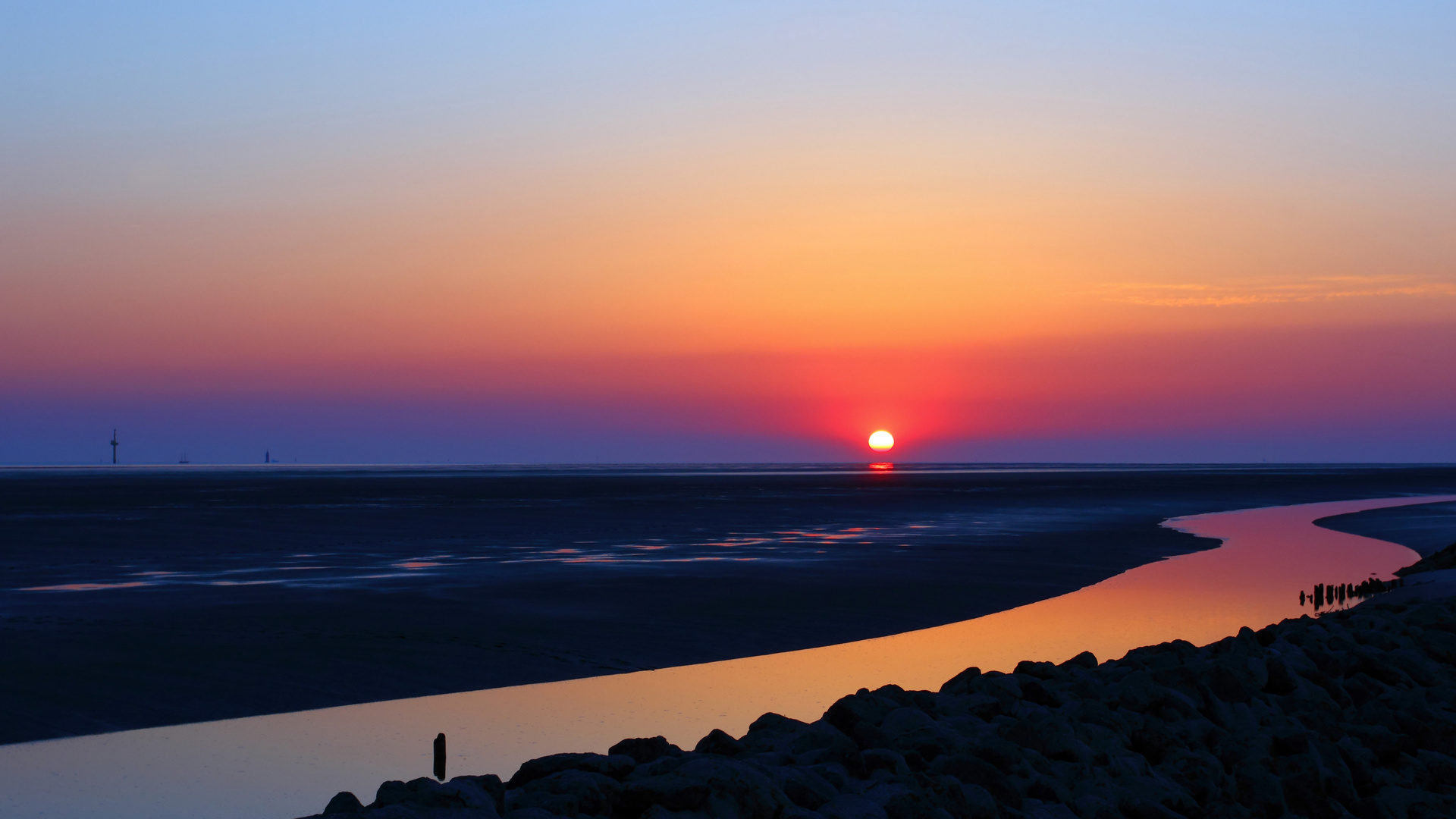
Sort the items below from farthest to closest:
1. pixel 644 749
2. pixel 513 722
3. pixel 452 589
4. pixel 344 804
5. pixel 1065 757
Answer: pixel 452 589
pixel 513 722
pixel 1065 757
pixel 644 749
pixel 344 804

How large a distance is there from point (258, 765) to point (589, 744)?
2.94m

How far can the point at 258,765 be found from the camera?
10102 millimetres

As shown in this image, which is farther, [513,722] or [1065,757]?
[513,722]

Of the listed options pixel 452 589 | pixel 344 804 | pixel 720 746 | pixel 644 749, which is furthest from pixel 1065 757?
pixel 452 589

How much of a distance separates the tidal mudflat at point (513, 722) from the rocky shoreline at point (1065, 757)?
2708 mm

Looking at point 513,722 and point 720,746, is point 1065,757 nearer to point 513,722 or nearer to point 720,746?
point 720,746

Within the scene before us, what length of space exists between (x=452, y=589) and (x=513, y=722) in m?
10.5

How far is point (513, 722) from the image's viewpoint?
1191cm

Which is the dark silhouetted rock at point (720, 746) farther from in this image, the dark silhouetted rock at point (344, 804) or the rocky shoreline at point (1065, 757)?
the dark silhouetted rock at point (344, 804)

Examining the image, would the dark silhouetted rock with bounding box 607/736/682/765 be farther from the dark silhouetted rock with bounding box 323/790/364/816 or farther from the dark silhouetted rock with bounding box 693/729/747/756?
the dark silhouetted rock with bounding box 323/790/364/816

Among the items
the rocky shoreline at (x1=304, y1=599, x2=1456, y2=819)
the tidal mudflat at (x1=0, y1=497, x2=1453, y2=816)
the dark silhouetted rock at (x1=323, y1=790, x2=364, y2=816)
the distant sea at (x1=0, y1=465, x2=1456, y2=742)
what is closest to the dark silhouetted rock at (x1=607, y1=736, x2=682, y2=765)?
the rocky shoreline at (x1=304, y1=599, x2=1456, y2=819)

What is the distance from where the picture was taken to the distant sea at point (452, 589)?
13.8 m

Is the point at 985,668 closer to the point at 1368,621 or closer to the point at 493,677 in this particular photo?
the point at 1368,621

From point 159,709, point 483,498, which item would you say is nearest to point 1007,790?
point 159,709
